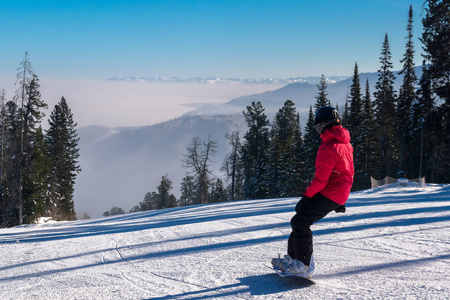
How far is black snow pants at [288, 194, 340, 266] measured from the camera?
14.6 ft

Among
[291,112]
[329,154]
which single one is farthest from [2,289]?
[291,112]

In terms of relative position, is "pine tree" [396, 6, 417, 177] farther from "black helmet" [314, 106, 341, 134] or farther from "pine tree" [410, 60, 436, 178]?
"black helmet" [314, 106, 341, 134]

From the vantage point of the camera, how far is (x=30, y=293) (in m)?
5.02

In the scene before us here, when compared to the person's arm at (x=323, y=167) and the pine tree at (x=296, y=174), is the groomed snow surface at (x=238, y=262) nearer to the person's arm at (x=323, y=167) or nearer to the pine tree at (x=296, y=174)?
the person's arm at (x=323, y=167)

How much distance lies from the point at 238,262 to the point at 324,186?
7.54 feet

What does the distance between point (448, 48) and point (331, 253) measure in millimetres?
30700

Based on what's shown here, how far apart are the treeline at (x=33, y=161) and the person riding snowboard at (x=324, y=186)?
92.8ft

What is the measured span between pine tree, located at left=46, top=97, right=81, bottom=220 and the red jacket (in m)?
41.6

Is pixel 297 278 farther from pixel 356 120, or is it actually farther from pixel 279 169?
pixel 356 120

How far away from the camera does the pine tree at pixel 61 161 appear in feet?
136

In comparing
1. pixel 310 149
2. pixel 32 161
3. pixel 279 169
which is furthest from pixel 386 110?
pixel 32 161

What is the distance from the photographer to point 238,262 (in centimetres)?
581

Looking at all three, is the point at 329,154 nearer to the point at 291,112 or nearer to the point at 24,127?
the point at 24,127

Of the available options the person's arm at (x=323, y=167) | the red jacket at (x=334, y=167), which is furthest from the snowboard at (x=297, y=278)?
the person's arm at (x=323, y=167)
